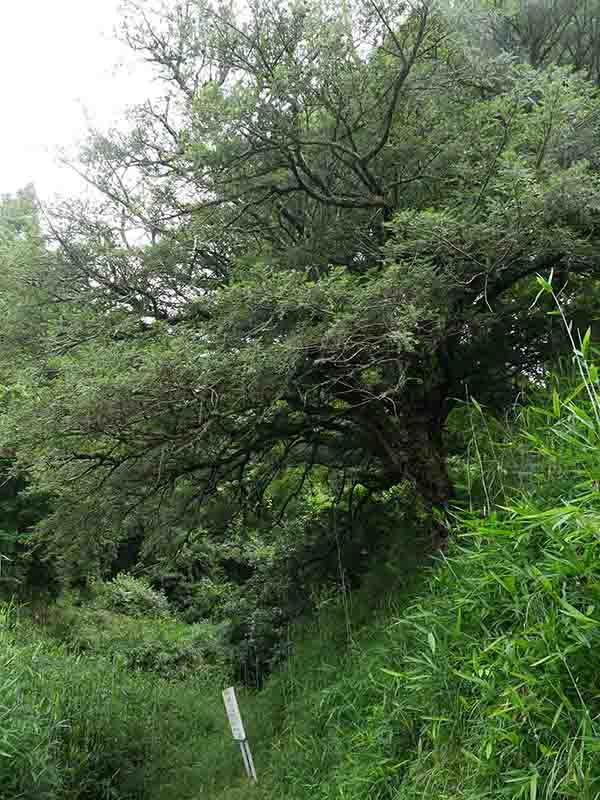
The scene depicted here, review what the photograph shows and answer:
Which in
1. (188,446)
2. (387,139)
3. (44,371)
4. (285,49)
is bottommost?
(188,446)

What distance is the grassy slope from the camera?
7.64 feet

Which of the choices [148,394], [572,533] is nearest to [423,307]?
[148,394]

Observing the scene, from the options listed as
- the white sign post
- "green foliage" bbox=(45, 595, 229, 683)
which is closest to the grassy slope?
the white sign post

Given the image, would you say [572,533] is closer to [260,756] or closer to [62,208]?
[260,756]

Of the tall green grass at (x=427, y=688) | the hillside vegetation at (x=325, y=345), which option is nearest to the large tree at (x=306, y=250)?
the hillside vegetation at (x=325, y=345)

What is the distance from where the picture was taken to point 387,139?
5.59 m

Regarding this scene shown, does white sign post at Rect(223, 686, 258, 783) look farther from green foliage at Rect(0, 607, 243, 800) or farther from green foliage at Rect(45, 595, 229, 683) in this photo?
green foliage at Rect(45, 595, 229, 683)

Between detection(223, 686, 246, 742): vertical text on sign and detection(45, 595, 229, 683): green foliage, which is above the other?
detection(223, 686, 246, 742): vertical text on sign

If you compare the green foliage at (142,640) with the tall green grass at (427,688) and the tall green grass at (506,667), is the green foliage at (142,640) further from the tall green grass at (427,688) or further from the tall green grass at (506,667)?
the tall green grass at (506,667)

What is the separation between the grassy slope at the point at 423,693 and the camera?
7.64 ft

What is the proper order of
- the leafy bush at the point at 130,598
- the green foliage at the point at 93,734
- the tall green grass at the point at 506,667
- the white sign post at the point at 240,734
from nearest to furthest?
the tall green grass at the point at 506,667, the green foliage at the point at 93,734, the white sign post at the point at 240,734, the leafy bush at the point at 130,598

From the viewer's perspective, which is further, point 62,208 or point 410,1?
point 62,208

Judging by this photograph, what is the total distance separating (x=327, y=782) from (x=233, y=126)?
168 inches

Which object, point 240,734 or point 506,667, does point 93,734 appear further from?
point 506,667
